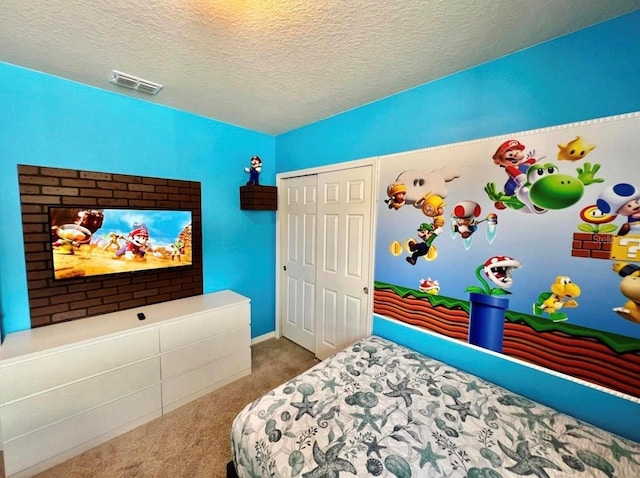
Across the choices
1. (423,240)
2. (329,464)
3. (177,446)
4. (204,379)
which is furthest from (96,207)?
(423,240)

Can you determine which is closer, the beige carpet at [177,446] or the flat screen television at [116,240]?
the beige carpet at [177,446]

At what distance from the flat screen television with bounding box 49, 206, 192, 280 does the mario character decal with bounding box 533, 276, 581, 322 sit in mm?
2740

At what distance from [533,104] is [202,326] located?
275 cm

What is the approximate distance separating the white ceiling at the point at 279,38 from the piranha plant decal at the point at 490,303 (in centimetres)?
124

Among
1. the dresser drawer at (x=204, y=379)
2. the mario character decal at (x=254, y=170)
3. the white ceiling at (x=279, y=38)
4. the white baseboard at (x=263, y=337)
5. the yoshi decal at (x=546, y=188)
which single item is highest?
the white ceiling at (x=279, y=38)

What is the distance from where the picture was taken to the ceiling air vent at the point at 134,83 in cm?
169

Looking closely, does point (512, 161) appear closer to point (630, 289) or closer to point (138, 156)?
point (630, 289)

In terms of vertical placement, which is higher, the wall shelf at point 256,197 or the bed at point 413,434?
the wall shelf at point 256,197

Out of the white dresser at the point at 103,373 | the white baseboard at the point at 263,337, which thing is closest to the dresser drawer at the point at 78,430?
the white dresser at the point at 103,373

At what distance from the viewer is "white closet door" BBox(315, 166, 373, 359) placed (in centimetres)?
223

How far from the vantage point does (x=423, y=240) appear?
184cm

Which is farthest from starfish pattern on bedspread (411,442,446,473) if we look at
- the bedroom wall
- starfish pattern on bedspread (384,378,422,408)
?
the bedroom wall

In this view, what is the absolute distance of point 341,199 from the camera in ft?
7.84

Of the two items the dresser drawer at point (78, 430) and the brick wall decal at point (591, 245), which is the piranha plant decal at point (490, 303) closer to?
the brick wall decal at point (591, 245)
